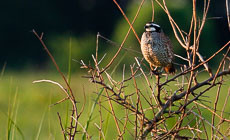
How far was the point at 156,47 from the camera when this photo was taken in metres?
4.09

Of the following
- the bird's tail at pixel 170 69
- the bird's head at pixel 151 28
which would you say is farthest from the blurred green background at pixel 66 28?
the bird's head at pixel 151 28

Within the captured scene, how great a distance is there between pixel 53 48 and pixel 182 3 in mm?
5077

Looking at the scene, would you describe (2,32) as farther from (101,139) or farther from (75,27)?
(101,139)

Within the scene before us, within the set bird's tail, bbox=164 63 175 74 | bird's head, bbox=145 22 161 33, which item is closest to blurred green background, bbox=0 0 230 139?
bird's tail, bbox=164 63 175 74

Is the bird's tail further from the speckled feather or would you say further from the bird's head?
the bird's head

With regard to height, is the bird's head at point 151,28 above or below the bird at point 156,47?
above

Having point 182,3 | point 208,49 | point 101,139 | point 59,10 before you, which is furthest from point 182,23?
point 101,139

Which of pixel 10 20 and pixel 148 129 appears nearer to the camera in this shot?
pixel 148 129

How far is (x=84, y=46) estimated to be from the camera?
2180 cm

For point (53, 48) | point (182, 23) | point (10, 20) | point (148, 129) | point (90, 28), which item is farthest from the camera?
point (10, 20)

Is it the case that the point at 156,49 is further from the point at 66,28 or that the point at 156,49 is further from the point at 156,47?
the point at 66,28

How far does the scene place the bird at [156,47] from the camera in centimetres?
401

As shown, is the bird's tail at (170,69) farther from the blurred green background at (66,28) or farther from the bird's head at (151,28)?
the blurred green background at (66,28)

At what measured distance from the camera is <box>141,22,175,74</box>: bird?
4012 millimetres
